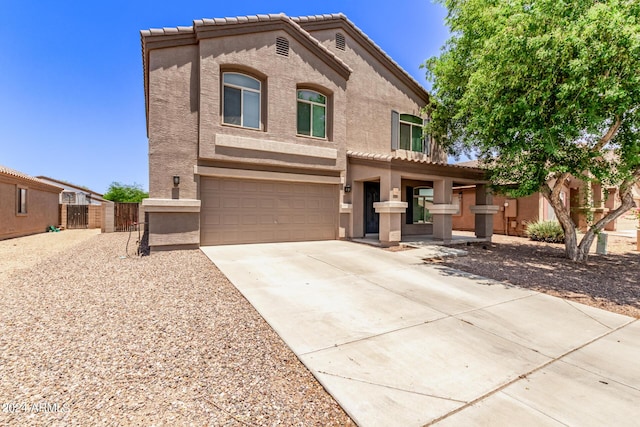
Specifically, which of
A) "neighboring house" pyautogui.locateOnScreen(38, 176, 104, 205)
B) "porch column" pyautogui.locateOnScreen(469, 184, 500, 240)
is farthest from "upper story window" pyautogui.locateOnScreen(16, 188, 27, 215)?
"porch column" pyautogui.locateOnScreen(469, 184, 500, 240)

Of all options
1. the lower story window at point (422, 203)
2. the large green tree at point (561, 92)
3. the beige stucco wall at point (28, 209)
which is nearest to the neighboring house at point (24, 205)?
the beige stucco wall at point (28, 209)

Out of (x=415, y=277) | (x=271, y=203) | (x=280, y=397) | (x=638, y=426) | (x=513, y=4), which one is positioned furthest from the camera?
(x=271, y=203)

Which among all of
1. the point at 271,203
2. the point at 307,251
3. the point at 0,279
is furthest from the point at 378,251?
the point at 0,279

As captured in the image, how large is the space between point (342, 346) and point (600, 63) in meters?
9.36

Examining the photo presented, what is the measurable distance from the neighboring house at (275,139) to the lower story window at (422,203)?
4.54 ft

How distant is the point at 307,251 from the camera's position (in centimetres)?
982

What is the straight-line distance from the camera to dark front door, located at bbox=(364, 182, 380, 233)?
45.5 ft

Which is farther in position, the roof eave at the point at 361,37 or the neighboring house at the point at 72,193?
the neighboring house at the point at 72,193

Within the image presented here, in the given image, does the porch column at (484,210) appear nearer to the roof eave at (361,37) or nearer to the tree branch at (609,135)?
the tree branch at (609,135)

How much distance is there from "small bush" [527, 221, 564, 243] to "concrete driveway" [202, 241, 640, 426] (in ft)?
35.6

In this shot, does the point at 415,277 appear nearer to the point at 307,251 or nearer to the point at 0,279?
the point at 307,251

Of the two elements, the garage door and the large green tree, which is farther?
the garage door

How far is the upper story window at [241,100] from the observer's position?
415 inches

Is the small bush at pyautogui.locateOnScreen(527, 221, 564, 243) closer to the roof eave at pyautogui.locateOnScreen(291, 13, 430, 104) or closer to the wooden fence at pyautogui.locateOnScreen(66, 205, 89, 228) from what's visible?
the roof eave at pyautogui.locateOnScreen(291, 13, 430, 104)
